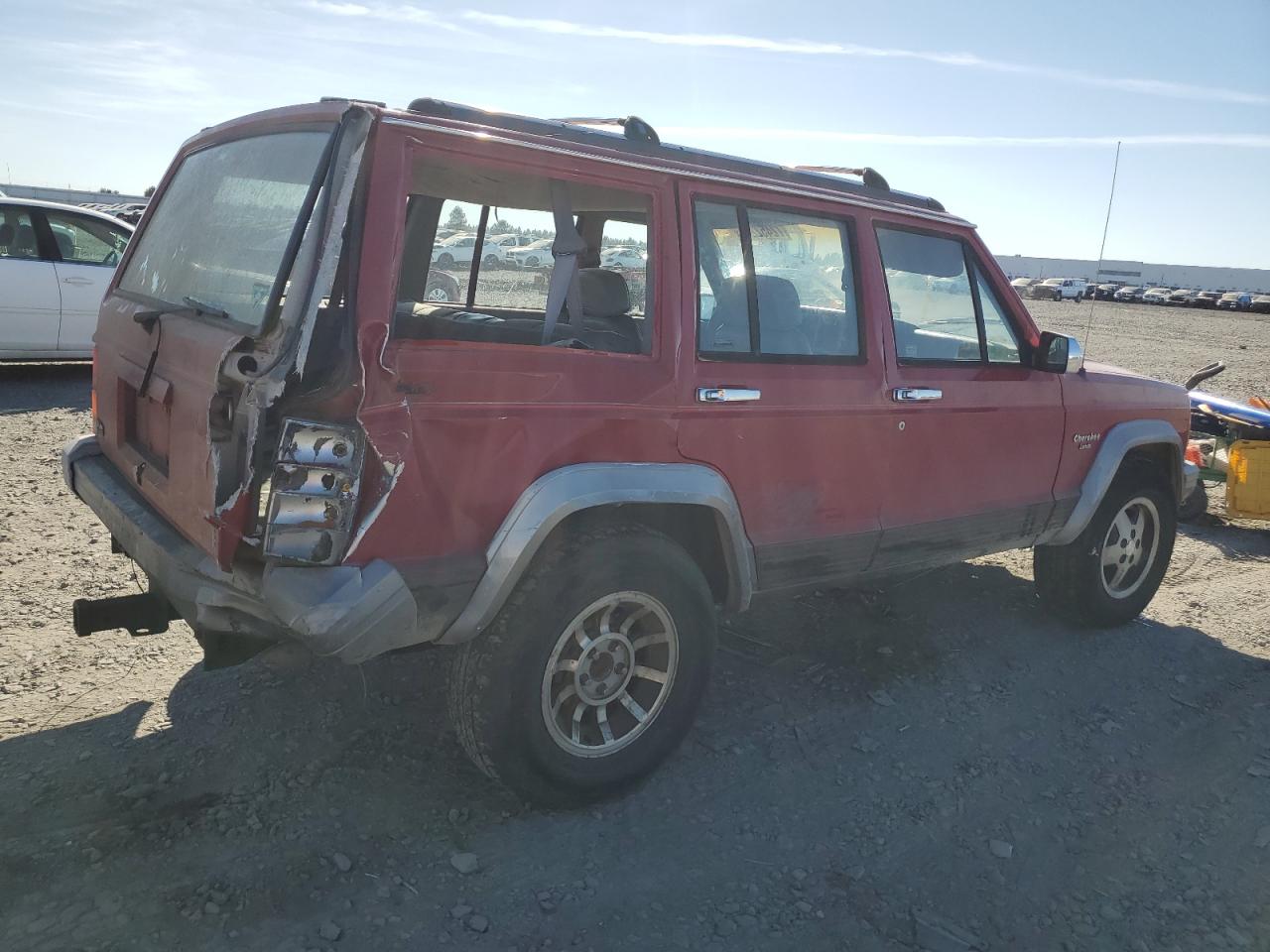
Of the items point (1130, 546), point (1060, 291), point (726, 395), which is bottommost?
point (1130, 546)

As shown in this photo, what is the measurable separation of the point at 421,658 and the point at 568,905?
163cm

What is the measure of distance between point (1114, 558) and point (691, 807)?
10.1 ft

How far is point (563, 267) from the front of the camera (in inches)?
131

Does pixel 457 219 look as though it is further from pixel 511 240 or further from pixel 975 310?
pixel 975 310

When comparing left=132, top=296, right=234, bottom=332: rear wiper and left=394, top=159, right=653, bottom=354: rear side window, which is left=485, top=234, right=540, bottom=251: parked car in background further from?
left=132, top=296, right=234, bottom=332: rear wiper

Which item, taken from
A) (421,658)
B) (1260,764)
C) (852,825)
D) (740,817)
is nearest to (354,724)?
(421,658)

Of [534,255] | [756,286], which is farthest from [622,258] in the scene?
[756,286]

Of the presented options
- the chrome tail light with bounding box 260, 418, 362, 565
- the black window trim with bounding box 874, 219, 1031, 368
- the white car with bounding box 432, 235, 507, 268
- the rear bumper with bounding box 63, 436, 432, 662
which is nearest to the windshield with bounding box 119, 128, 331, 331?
the chrome tail light with bounding box 260, 418, 362, 565

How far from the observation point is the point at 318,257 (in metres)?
2.54

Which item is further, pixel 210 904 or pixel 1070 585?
pixel 1070 585

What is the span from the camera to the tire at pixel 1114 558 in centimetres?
500

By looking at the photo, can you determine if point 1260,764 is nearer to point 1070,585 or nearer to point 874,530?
point 1070,585

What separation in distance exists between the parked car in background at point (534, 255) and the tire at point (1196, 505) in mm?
5782

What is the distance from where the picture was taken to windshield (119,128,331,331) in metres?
2.79
